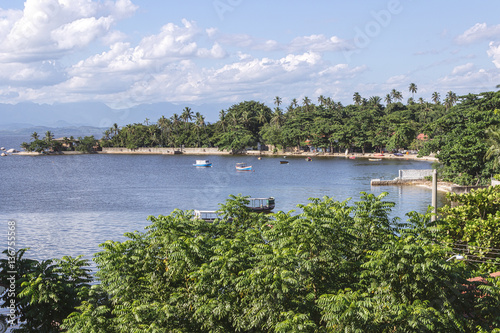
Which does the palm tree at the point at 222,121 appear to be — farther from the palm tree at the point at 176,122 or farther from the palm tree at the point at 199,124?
the palm tree at the point at 176,122

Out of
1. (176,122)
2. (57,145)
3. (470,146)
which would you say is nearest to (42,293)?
(470,146)

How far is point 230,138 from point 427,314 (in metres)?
143

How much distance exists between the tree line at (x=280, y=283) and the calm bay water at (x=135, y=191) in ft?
79.0

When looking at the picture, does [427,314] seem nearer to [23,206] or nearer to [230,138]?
[23,206]

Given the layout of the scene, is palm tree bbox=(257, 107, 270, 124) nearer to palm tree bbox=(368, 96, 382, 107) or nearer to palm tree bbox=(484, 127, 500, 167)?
palm tree bbox=(368, 96, 382, 107)

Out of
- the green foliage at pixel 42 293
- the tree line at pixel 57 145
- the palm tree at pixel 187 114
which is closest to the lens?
the green foliage at pixel 42 293

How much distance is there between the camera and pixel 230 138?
154 metres

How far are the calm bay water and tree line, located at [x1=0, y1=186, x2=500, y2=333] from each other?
24.1 meters

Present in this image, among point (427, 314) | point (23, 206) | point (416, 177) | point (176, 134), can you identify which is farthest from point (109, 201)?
point (176, 134)

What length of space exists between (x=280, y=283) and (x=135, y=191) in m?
67.1

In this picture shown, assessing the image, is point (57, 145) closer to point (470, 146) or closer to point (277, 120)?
point (277, 120)

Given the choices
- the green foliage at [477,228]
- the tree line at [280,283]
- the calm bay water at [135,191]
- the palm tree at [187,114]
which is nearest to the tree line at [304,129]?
the palm tree at [187,114]

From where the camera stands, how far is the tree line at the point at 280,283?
513 inches

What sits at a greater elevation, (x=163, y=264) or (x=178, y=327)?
(x=163, y=264)
